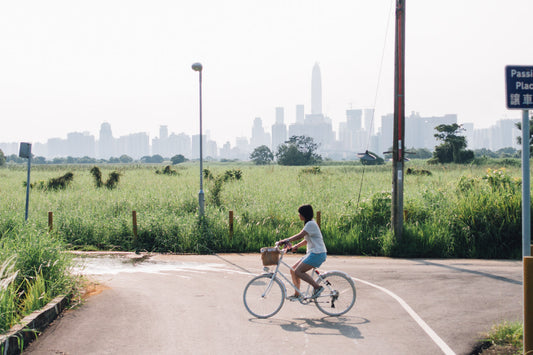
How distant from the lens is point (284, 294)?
732 cm

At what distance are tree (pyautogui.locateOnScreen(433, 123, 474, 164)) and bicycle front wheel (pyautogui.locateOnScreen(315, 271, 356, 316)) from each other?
225ft

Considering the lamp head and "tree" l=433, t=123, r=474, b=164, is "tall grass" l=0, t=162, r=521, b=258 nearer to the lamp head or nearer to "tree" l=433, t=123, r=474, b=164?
the lamp head

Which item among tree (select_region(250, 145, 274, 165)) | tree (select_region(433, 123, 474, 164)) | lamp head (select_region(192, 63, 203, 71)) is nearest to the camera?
lamp head (select_region(192, 63, 203, 71))

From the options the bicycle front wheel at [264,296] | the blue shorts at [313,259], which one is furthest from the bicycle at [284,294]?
the blue shorts at [313,259]

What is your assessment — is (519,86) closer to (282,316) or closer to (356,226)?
(282,316)

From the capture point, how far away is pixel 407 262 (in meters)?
12.3

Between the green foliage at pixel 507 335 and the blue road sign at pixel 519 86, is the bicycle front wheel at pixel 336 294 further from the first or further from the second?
the blue road sign at pixel 519 86

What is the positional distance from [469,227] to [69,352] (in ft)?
37.2

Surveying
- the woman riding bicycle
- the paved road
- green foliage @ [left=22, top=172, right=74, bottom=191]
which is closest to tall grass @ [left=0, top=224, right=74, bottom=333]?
the paved road

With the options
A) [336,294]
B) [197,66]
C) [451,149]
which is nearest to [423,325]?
[336,294]

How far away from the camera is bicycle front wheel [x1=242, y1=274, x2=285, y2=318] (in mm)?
7324

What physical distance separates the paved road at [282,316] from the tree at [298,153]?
93.0 metres

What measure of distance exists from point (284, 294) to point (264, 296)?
0.99 ft

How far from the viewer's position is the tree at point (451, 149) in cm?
7162
